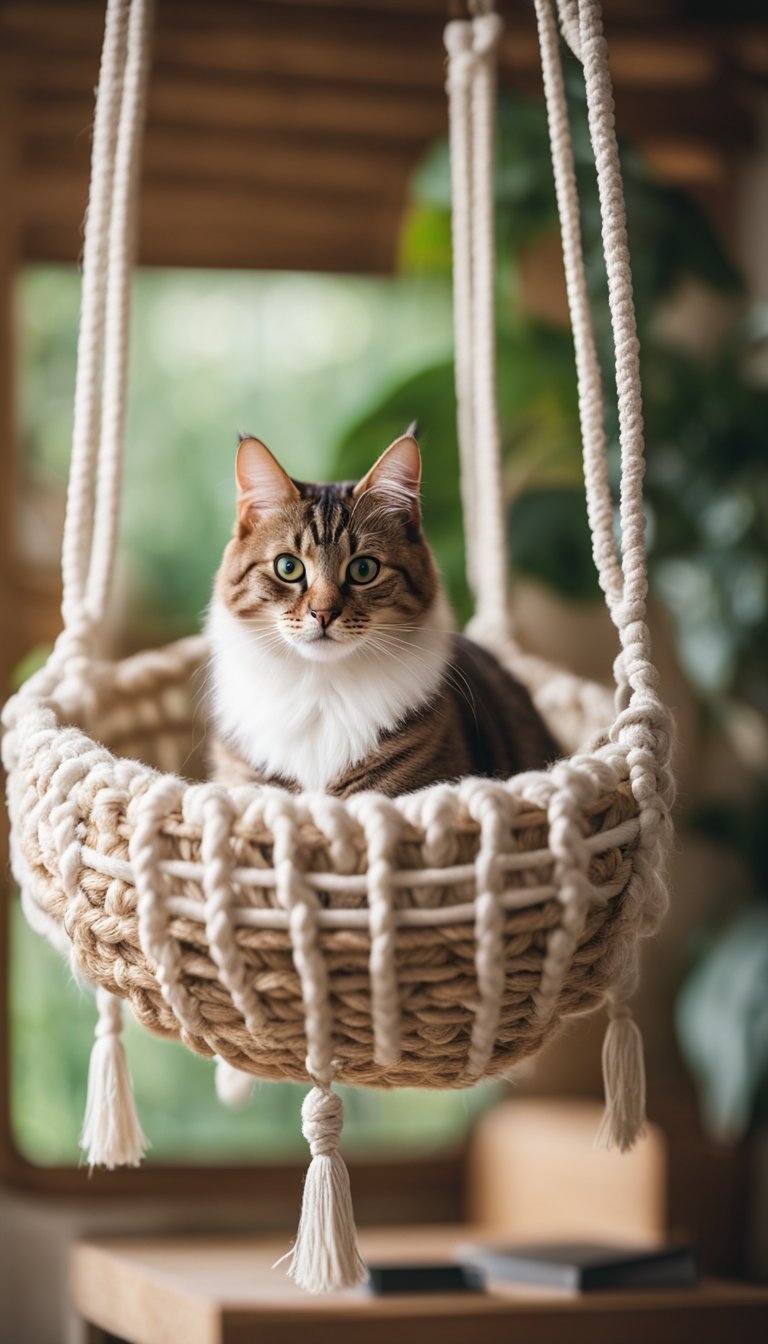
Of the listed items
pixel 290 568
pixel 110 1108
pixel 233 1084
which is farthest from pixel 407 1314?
pixel 290 568

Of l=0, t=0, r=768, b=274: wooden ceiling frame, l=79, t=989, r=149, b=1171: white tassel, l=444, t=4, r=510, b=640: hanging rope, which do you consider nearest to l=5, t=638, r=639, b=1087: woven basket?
l=79, t=989, r=149, b=1171: white tassel

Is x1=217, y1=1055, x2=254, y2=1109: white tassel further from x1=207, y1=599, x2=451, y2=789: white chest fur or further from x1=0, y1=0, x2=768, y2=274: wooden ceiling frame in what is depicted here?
x1=0, y1=0, x2=768, y2=274: wooden ceiling frame

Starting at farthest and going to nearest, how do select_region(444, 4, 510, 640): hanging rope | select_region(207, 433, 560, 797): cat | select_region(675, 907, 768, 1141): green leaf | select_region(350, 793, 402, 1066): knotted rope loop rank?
select_region(675, 907, 768, 1141): green leaf < select_region(444, 4, 510, 640): hanging rope < select_region(207, 433, 560, 797): cat < select_region(350, 793, 402, 1066): knotted rope loop

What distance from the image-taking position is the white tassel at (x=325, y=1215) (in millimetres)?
759

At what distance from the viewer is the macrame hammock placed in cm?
71

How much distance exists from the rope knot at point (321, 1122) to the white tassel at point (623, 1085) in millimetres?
197

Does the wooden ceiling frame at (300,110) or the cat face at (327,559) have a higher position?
the wooden ceiling frame at (300,110)

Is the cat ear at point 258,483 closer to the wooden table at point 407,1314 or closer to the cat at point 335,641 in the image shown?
the cat at point 335,641

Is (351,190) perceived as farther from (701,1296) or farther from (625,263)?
(701,1296)

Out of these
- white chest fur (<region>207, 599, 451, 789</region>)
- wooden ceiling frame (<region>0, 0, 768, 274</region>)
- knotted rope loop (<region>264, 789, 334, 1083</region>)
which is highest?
wooden ceiling frame (<region>0, 0, 768, 274</region>)

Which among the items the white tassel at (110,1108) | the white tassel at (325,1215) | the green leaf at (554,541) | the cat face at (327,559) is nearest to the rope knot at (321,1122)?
the white tassel at (325,1215)

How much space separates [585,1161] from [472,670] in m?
1.01

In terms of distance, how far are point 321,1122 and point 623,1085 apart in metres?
0.22

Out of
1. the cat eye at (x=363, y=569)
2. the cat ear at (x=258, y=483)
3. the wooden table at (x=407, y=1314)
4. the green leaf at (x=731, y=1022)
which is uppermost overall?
the cat ear at (x=258, y=483)
